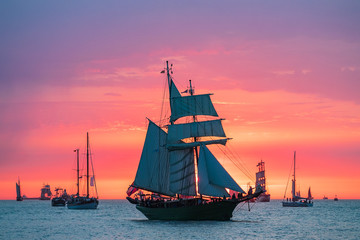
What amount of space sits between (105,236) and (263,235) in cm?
2116

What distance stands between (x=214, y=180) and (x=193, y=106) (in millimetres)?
15455

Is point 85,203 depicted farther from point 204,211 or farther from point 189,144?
point 204,211

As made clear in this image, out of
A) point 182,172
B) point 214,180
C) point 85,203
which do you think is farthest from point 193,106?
point 85,203

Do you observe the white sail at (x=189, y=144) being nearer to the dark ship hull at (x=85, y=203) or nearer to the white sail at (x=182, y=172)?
the white sail at (x=182, y=172)

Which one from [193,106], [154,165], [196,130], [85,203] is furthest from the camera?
[85,203]

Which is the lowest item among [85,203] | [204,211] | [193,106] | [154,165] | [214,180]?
[85,203]

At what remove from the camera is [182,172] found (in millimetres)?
106875

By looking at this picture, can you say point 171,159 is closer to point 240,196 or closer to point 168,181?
point 168,181

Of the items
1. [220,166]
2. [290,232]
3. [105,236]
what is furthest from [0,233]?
[290,232]

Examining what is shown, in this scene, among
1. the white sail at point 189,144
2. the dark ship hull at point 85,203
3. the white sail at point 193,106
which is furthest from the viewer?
the dark ship hull at point 85,203

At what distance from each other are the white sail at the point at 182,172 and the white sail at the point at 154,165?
6.47ft

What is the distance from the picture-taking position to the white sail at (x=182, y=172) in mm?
106312

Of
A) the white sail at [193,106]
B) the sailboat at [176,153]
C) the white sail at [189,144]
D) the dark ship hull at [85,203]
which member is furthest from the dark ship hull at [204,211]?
the dark ship hull at [85,203]

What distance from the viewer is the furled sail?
316ft
